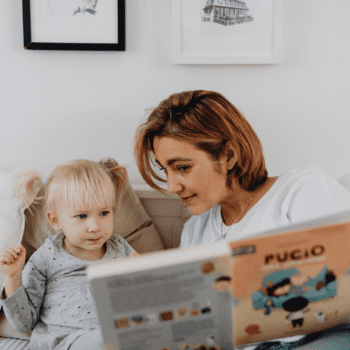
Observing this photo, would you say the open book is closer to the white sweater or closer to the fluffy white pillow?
the white sweater

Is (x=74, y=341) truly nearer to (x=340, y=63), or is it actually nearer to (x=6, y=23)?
(x=6, y=23)

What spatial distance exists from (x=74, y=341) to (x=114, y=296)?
Result: 0.62m

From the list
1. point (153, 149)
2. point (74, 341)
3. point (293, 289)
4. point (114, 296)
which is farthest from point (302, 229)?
point (74, 341)

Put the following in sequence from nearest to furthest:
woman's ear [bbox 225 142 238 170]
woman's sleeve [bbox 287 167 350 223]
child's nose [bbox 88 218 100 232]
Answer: woman's sleeve [bbox 287 167 350 223] < woman's ear [bbox 225 142 238 170] < child's nose [bbox 88 218 100 232]

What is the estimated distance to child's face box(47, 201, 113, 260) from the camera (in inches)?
43.4

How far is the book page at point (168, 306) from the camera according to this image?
49 cm

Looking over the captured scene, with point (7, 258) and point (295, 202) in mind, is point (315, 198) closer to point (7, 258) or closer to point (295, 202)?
point (295, 202)

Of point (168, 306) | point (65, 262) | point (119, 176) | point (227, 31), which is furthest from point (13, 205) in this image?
point (227, 31)

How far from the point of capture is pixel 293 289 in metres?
0.57

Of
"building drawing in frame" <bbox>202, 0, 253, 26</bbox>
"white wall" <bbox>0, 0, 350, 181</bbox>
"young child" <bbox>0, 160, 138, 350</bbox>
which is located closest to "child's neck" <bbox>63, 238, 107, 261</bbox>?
"young child" <bbox>0, 160, 138, 350</bbox>

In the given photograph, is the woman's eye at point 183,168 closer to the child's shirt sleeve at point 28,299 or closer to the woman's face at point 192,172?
the woman's face at point 192,172

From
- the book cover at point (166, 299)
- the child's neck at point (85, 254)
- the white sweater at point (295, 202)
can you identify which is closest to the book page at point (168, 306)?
the book cover at point (166, 299)

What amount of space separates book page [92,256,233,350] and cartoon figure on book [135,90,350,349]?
0.40m

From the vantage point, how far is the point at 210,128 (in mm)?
953
